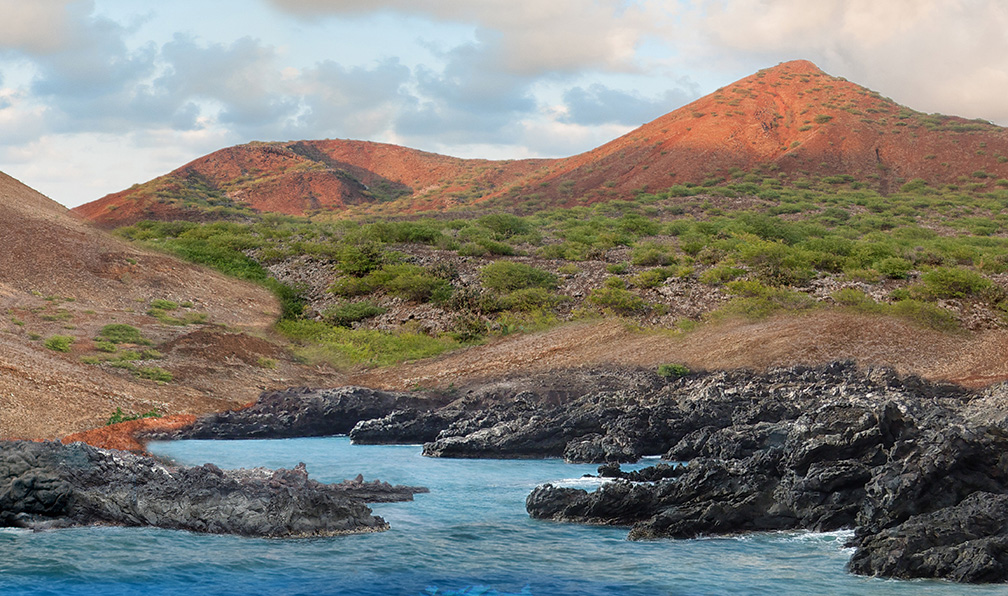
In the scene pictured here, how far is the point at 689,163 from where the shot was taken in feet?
249

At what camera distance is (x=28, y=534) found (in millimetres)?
9781

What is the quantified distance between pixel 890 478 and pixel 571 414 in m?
7.94

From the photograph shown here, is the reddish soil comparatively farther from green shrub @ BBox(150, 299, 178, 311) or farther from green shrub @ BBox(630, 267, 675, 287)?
green shrub @ BBox(630, 267, 675, 287)

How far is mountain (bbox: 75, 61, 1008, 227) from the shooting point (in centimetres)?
7212

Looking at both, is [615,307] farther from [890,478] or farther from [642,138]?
[642,138]

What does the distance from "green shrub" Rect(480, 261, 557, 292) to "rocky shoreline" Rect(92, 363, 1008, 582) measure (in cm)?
902

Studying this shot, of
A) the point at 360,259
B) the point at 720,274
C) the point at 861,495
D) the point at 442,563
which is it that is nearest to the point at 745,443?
the point at 861,495

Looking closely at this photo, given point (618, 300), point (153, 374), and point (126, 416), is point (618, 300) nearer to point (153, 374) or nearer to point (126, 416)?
point (153, 374)

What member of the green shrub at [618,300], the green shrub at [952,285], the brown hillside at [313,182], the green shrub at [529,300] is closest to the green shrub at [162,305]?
the green shrub at [529,300]

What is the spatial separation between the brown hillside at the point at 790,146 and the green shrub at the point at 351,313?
4364 cm

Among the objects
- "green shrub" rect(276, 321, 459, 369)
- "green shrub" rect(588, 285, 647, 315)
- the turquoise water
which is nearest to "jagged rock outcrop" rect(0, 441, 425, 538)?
the turquoise water

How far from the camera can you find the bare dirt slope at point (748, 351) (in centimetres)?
2252

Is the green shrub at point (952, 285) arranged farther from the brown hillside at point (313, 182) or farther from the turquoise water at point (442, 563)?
the brown hillside at point (313, 182)

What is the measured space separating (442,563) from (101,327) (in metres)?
17.8
